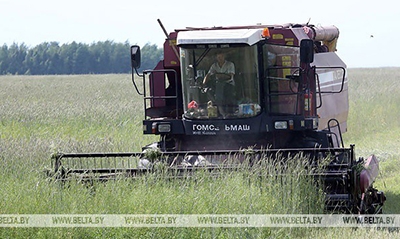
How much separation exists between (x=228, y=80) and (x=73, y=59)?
296 ft

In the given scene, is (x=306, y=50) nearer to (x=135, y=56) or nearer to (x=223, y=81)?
(x=223, y=81)

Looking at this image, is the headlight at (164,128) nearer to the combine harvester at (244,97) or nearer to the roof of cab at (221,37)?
the combine harvester at (244,97)

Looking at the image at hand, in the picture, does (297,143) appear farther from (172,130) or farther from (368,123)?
(368,123)

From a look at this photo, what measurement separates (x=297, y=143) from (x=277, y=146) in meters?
0.31

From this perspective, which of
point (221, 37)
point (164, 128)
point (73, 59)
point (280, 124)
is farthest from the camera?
point (73, 59)

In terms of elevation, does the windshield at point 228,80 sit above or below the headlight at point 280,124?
above

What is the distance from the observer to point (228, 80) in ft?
33.9

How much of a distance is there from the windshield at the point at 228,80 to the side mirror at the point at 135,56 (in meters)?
0.88

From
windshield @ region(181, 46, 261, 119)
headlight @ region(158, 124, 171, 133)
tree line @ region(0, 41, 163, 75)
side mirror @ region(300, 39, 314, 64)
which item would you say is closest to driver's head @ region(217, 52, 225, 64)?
windshield @ region(181, 46, 261, 119)

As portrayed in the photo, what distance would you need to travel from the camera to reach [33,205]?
7.42 m

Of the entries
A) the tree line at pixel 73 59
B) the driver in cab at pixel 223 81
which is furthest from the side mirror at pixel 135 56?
the tree line at pixel 73 59

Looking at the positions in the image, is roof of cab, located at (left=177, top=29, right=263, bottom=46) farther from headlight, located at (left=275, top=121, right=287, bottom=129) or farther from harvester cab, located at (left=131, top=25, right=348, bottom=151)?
headlight, located at (left=275, top=121, right=287, bottom=129)

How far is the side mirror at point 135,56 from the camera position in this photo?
11.0m

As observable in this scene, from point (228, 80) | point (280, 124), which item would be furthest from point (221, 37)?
point (280, 124)
